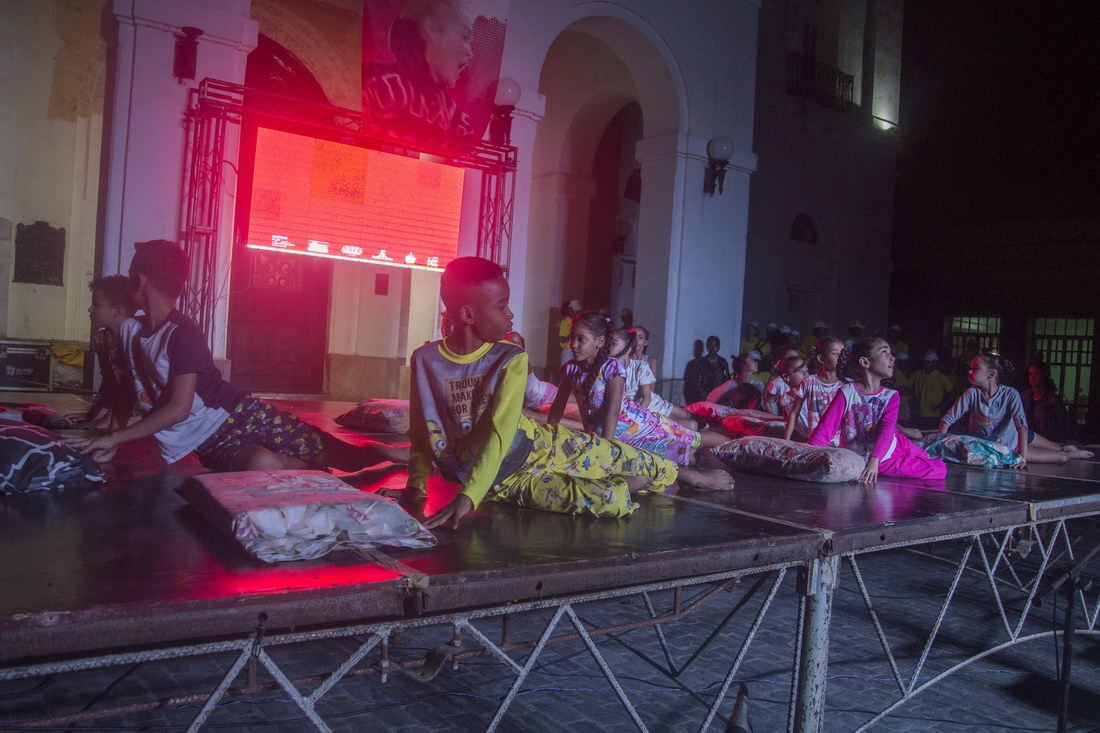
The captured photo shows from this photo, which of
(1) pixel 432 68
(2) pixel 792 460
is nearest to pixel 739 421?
(2) pixel 792 460

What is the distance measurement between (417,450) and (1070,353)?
Result: 19963 millimetres

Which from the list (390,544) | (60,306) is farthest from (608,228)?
(390,544)

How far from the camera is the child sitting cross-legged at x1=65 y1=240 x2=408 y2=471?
3857 millimetres

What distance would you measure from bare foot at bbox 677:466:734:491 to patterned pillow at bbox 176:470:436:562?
7.15 feet

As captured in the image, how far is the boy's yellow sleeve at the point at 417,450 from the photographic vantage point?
3.41m

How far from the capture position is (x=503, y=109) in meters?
10.1

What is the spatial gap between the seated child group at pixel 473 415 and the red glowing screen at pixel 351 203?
3.63 m

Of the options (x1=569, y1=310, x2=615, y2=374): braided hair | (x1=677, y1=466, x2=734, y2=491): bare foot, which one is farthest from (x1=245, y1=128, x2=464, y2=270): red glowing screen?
(x1=677, y1=466, x2=734, y2=491): bare foot

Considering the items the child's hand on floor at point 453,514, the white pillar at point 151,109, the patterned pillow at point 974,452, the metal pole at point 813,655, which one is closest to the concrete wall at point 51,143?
the white pillar at point 151,109

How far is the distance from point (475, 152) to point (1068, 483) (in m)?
7.18

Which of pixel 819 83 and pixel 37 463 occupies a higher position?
pixel 819 83

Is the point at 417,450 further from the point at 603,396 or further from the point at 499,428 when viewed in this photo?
the point at 603,396

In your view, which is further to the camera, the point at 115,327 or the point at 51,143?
the point at 51,143

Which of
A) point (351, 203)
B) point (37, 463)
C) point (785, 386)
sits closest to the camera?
point (37, 463)
